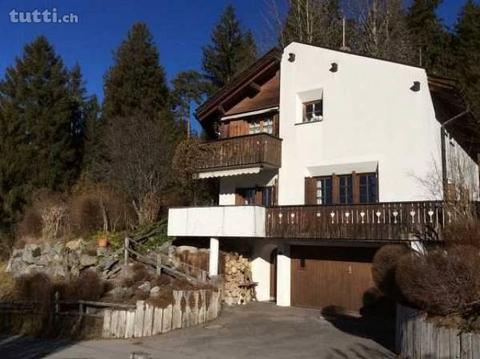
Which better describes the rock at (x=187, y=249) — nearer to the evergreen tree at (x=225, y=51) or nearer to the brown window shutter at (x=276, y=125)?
the brown window shutter at (x=276, y=125)

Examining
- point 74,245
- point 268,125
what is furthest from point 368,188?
point 74,245

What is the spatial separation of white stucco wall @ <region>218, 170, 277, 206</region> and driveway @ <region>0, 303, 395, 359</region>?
707cm

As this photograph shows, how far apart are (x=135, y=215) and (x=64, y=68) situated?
18.2m

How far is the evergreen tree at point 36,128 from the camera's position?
33969 millimetres

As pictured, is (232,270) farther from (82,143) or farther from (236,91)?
(82,143)

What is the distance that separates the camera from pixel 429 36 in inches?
1442

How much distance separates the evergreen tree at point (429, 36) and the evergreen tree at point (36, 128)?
2701 cm

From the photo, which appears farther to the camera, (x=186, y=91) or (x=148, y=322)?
(x=186, y=91)

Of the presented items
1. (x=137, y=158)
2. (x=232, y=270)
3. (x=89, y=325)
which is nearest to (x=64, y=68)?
(x=137, y=158)

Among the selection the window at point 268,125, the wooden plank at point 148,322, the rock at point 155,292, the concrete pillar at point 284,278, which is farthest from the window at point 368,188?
the wooden plank at point 148,322

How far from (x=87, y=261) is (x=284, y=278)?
9020 millimetres

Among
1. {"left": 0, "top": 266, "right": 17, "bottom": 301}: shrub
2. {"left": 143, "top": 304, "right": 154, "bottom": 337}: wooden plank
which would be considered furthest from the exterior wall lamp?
{"left": 0, "top": 266, "right": 17, "bottom": 301}: shrub

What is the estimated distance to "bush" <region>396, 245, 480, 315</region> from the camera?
10.4 m

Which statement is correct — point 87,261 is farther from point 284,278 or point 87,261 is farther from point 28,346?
point 284,278
